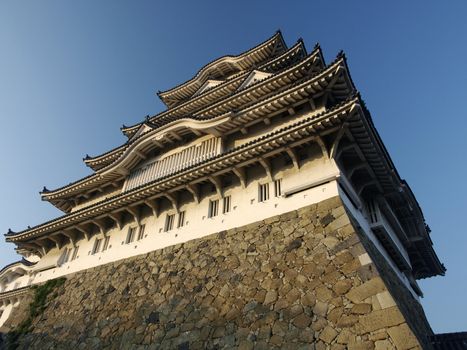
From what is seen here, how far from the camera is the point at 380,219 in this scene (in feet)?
34.9

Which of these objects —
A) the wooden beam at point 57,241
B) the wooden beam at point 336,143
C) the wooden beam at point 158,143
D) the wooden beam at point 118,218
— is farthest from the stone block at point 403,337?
the wooden beam at point 57,241

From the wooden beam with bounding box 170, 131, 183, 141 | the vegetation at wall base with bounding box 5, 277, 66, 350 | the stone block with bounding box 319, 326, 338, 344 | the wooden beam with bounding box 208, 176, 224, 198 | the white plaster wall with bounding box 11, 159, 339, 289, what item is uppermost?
the wooden beam with bounding box 170, 131, 183, 141

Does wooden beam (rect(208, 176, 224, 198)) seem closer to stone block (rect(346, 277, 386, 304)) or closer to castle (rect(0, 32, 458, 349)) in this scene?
castle (rect(0, 32, 458, 349))

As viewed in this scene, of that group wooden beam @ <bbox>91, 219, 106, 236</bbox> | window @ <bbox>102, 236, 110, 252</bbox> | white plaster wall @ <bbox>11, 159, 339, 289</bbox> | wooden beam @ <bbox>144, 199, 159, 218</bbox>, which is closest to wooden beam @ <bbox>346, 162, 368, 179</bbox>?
white plaster wall @ <bbox>11, 159, 339, 289</bbox>

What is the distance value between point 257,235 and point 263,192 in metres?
1.55

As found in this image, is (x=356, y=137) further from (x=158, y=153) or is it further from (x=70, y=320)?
(x=70, y=320)

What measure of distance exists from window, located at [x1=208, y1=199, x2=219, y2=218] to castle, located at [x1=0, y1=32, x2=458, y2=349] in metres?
0.05

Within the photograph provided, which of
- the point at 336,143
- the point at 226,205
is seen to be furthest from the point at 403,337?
the point at 226,205

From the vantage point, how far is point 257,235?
951cm

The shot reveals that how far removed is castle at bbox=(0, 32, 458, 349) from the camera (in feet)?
23.9

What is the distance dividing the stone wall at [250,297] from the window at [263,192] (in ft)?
2.83

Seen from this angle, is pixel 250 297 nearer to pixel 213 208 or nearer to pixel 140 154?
pixel 213 208

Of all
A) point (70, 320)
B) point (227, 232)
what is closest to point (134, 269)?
point (70, 320)

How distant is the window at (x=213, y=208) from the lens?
11.1 metres
